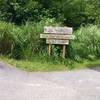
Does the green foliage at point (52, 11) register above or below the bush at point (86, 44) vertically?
above

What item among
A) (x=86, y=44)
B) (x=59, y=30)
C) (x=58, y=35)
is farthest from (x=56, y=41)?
(x=86, y=44)

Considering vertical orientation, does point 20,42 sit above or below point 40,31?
below

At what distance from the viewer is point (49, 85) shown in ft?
35.6

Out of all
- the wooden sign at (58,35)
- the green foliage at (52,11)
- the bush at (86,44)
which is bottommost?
the bush at (86,44)

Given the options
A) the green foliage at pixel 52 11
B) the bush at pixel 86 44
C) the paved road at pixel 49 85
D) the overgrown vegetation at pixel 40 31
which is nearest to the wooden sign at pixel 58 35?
the overgrown vegetation at pixel 40 31

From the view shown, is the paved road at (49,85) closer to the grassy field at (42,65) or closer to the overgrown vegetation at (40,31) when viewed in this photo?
the grassy field at (42,65)

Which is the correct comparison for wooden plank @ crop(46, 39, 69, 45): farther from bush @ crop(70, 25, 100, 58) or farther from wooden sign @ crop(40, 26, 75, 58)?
bush @ crop(70, 25, 100, 58)

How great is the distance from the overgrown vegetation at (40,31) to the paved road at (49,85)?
132 cm

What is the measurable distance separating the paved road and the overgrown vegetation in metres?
1.32

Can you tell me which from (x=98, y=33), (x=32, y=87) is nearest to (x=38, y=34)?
(x=98, y=33)

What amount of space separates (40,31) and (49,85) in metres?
4.73

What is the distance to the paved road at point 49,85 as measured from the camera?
961cm

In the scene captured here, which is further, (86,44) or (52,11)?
(52,11)

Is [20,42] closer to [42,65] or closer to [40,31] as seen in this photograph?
[40,31]
